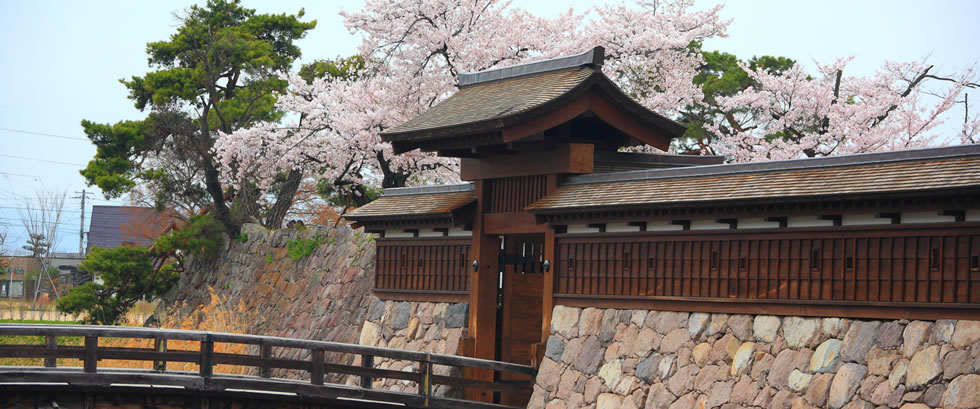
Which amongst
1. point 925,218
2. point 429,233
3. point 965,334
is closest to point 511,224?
point 429,233

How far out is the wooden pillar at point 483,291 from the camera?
17031 mm

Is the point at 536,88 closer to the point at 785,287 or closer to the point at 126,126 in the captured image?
the point at 785,287

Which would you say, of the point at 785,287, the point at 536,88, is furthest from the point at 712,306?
the point at 536,88

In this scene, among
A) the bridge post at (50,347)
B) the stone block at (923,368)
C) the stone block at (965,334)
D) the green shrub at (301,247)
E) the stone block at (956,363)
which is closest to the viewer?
the stone block at (956,363)

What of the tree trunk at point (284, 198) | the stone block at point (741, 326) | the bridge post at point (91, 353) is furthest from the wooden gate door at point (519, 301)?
the tree trunk at point (284, 198)

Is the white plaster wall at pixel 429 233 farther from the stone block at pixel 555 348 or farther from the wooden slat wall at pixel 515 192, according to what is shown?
the stone block at pixel 555 348

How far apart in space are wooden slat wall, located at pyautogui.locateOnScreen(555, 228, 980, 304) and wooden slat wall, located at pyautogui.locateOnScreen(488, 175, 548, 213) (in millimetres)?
970

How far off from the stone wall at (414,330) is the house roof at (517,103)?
102 inches

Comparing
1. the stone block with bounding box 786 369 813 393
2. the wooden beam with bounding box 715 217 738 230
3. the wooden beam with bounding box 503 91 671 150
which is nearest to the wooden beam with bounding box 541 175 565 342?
the wooden beam with bounding box 503 91 671 150

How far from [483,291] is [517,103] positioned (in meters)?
2.90

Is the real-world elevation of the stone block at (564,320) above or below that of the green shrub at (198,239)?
below

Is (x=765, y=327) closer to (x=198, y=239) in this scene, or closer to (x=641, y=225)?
(x=641, y=225)

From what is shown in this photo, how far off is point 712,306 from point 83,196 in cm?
6457

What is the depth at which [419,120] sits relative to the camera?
57.6ft
